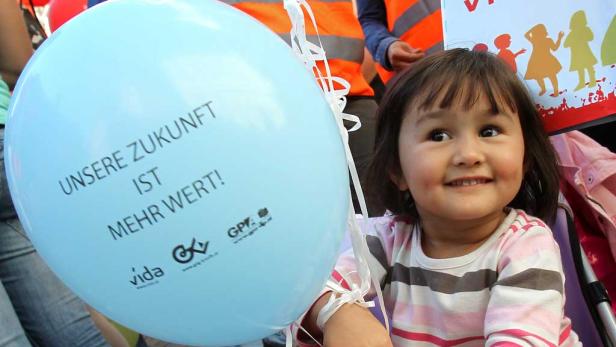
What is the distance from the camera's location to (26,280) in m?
1.29

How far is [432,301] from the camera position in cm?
99

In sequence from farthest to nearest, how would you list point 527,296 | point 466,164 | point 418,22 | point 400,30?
point 400,30 → point 418,22 → point 466,164 → point 527,296

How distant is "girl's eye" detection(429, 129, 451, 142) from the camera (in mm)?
975

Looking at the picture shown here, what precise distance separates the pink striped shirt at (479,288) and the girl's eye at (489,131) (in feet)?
0.55

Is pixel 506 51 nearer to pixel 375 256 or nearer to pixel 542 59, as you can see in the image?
pixel 542 59

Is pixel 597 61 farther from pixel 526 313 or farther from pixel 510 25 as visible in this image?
pixel 526 313

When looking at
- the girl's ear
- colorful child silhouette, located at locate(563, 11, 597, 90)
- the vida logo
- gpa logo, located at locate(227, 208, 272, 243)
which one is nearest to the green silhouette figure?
colorful child silhouette, located at locate(563, 11, 597, 90)

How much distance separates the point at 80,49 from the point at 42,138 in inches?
4.5

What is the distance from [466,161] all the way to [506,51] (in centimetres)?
34

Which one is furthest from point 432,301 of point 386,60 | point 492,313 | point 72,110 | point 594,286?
point 386,60

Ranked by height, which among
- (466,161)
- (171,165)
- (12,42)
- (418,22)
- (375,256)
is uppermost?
(12,42)

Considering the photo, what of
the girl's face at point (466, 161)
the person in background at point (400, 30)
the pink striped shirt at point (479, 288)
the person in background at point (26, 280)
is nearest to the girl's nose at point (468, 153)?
the girl's face at point (466, 161)

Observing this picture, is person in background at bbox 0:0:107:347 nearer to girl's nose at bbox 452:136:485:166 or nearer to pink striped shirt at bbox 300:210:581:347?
pink striped shirt at bbox 300:210:581:347

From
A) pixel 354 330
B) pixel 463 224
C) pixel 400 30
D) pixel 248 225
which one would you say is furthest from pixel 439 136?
pixel 400 30
